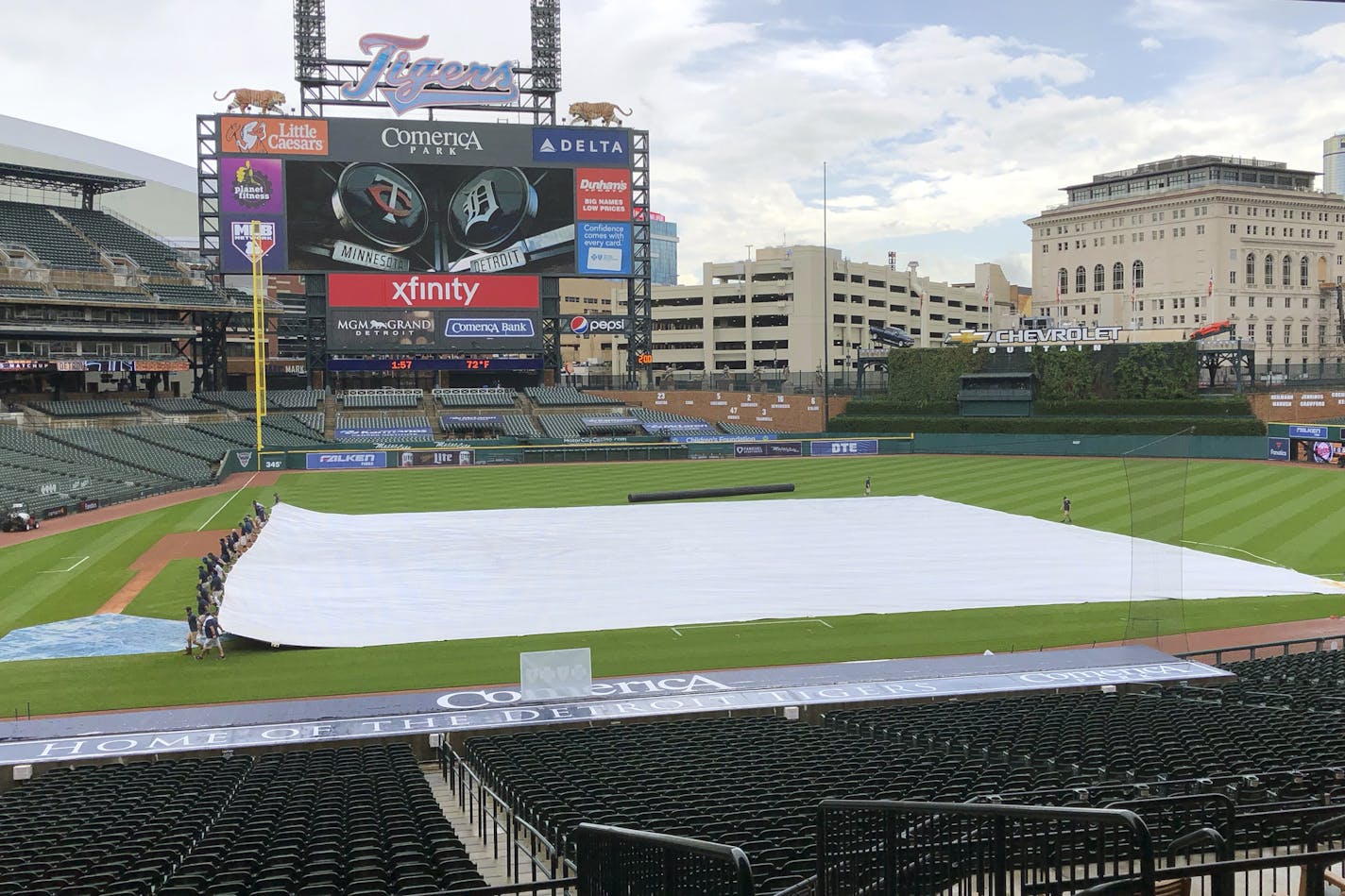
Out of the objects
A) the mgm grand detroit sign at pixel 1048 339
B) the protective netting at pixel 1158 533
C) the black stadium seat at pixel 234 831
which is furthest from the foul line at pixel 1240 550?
the mgm grand detroit sign at pixel 1048 339

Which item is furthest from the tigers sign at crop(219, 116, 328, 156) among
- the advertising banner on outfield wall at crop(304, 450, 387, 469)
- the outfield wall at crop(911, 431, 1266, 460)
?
the outfield wall at crop(911, 431, 1266, 460)

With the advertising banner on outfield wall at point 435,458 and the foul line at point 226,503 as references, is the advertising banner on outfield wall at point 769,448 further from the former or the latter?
the foul line at point 226,503

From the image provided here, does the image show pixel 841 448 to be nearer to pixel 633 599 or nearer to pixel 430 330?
pixel 430 330

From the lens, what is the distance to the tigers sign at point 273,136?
7362cm

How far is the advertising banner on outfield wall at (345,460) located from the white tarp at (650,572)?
82.4 feet

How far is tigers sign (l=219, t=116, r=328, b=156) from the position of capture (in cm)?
7362

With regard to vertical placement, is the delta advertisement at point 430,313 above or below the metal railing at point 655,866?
above

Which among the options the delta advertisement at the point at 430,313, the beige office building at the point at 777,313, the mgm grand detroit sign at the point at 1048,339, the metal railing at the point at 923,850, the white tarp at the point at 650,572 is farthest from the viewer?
the beige office building at the point at 777,313

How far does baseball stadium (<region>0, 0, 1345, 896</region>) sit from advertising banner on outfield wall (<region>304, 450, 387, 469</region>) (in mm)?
276

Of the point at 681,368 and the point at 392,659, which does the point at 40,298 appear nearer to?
the point at 392,659

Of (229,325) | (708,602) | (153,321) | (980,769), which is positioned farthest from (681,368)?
(980,769)

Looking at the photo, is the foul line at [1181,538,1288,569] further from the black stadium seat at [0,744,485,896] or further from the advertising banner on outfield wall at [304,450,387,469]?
the advertising banner on outfield wall at [304,450,387,469]

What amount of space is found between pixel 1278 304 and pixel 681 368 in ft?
248

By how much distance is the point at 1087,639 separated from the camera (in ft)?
77.9
